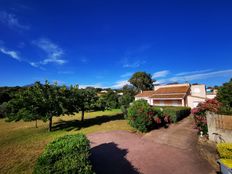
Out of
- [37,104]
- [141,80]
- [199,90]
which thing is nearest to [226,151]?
[37,104]

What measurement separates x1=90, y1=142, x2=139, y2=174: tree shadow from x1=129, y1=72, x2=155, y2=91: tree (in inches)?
2149

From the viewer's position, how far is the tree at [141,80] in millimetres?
63844

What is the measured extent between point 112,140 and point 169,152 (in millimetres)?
5159

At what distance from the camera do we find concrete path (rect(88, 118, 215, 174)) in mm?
7439

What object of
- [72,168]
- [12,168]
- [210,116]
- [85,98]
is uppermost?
[85,98]

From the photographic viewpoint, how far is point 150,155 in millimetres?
9055

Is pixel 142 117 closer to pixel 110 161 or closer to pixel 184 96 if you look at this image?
pixel 110 161

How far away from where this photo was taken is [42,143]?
12.7 meters

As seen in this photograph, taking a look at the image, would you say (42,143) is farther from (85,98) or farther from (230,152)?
(230,152)

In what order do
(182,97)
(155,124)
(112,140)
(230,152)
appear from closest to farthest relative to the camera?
(230,152) → (112,140) → (155,124) → (182,97)

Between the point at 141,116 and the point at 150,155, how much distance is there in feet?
17.6

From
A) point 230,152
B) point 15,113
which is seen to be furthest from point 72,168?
point 15,113

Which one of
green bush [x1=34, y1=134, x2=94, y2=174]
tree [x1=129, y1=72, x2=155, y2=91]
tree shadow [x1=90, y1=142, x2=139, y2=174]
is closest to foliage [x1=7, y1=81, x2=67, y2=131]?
tree shadow [x1=90, y1=142, x2=139, y2=174]

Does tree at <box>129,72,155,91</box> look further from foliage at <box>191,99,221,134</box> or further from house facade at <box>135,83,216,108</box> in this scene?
foliage at <box>191,99,221,134</box>
